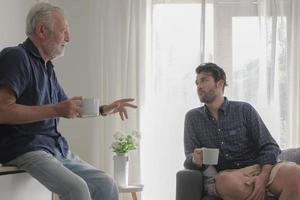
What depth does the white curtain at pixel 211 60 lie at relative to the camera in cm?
366

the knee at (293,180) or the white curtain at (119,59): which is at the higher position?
the white curtain at (119,59)

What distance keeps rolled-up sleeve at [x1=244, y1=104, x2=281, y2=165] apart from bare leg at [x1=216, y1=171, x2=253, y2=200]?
0.74ft

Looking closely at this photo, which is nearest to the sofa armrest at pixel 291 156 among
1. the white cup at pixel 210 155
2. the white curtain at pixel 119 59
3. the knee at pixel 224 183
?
the knee at pixel 224 183

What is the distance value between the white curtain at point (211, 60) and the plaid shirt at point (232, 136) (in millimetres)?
915

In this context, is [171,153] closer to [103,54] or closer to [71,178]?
[103,54]

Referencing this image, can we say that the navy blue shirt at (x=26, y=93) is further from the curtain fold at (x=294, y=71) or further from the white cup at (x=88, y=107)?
the curtain fold at (x=294, y=71)

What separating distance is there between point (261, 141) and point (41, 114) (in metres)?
1.51

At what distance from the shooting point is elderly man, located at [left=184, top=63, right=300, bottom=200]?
242 cm

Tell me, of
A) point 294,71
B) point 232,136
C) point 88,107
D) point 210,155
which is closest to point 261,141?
point 232,136

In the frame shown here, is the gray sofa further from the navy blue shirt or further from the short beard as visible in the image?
the navy blue shirt

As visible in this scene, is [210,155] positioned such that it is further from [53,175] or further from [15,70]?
[15,70]

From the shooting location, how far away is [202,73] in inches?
112

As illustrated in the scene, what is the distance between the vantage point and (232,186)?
239 centimetres

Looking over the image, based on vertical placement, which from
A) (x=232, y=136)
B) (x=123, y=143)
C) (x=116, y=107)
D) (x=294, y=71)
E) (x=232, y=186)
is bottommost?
(x=232, y=186)
